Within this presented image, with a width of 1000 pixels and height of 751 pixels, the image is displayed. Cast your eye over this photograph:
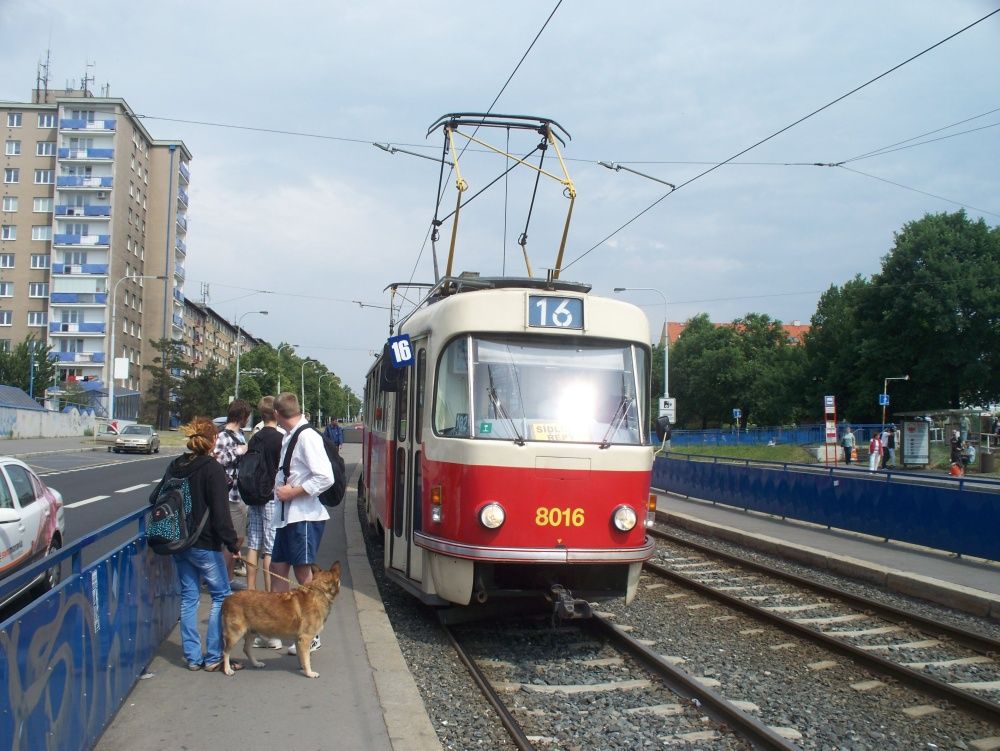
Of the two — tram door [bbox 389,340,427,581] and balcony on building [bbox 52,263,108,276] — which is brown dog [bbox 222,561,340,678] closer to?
tram door [bbox 389,340,427,581]

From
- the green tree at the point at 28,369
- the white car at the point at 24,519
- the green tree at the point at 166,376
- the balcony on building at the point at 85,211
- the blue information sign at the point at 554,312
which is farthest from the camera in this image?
the balcony on building at the point at 85,211

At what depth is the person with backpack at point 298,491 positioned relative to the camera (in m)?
6.60

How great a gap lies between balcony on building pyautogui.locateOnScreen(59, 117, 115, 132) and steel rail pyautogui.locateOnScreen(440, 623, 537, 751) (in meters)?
76.1

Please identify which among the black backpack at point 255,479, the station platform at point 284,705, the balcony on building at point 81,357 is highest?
the balcony on building at point 81,357

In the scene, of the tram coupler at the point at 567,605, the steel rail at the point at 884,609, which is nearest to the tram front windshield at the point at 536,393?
the tram coupler at the point at 567,605

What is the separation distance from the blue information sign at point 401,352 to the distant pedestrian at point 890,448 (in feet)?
108

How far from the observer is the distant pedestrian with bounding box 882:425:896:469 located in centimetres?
3653

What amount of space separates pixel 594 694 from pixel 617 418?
223cm

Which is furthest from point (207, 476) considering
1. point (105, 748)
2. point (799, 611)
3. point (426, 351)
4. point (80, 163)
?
point (80, 163)

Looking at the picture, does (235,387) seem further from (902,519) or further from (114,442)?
(902,519)

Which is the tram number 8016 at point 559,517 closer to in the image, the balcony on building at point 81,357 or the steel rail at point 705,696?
the steel rail at point 705,696

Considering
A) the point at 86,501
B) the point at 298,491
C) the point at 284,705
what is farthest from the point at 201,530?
the point at 86,501

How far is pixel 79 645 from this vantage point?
13.6 ft

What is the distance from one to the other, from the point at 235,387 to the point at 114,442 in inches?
805
